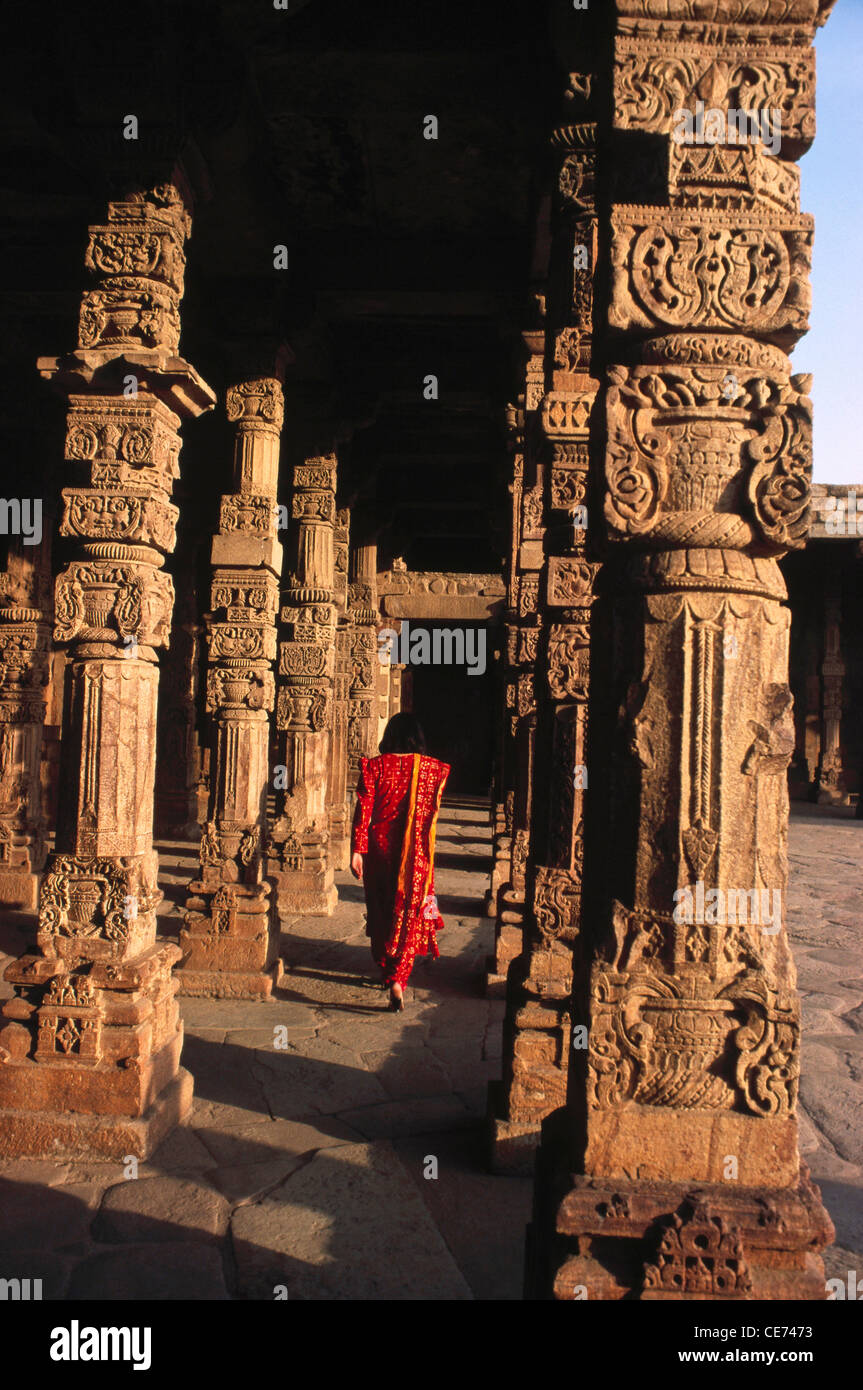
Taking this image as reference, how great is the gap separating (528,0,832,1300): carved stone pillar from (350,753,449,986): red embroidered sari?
369 cm

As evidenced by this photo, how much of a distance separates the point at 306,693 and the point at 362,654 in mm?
3694

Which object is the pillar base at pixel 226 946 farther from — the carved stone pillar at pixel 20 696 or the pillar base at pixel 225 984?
the carved stone pillar at pixel 20 696

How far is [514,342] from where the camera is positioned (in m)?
7.08

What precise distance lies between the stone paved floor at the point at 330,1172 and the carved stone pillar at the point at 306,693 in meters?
2.04

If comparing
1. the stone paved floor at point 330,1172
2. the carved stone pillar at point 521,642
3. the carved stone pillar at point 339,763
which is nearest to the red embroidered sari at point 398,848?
the stone paved floor at point 330,1172

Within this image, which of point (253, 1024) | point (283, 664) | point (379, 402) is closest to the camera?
point (253, 1024)

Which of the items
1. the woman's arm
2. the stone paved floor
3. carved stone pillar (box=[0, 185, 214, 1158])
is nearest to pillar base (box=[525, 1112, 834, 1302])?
the stone paved floor

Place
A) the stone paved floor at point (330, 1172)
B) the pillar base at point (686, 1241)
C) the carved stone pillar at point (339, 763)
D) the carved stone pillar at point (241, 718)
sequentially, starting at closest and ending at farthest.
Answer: the pillar base at point (686, 1241) < the stone paved floor at point (330, 1172) < the carved stone pillar at point (241, 718) < the carved stone pillar at point (339, 763)

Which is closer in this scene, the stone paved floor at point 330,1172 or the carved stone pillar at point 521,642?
the stone paved floor at point 330,1172

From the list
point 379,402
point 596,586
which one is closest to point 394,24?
point 596,586

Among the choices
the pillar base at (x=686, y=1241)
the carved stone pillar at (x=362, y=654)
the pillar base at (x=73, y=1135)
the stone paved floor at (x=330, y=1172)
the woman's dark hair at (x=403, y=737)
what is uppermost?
the carved stone pillar at (x=362, y=654)

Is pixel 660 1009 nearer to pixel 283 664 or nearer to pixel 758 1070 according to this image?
pixel 758 1070

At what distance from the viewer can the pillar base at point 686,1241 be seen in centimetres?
194

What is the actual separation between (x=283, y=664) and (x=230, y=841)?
2496 millimetres
